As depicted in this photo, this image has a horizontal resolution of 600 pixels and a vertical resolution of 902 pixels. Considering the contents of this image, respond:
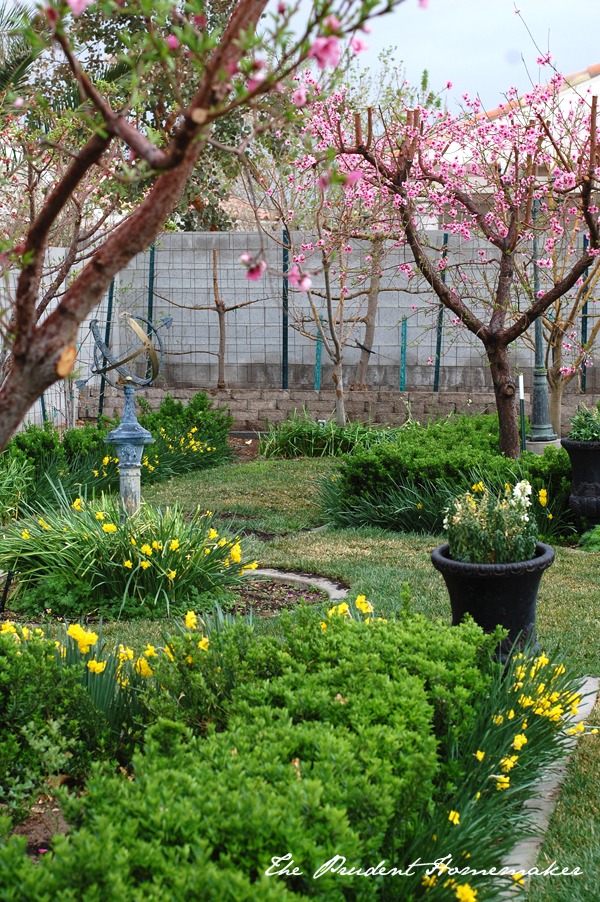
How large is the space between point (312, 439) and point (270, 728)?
29.4 ft

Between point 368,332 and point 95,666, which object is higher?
point 368,332

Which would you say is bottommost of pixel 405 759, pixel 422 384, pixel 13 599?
pixel 13 599

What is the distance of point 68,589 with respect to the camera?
16.7 ft

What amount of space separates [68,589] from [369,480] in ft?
10.3

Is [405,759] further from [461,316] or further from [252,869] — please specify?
[461,316]

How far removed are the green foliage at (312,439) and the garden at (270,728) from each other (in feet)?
17.7

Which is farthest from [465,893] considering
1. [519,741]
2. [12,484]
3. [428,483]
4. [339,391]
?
[339,391]

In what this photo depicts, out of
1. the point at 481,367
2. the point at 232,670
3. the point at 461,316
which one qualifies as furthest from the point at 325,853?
the point at 481,367

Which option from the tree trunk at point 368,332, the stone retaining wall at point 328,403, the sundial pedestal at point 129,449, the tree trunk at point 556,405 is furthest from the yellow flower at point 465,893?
the tree trunk at point 368,332

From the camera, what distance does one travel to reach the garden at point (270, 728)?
1.71 m

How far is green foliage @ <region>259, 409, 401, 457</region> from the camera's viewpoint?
10.8m

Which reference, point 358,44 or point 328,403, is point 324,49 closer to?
point 358,44

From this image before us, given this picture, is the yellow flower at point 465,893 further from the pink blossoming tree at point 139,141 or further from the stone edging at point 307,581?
the stone edging at point 307,581

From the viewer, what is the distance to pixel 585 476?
626 centimetres
